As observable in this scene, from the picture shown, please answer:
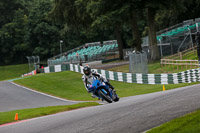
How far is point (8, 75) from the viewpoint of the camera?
65125mm

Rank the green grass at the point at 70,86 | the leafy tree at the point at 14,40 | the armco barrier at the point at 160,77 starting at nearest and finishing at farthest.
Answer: the armco barrier at the point at 160,77
the green grass at the point at 70,86
the leafy tree at the point at 14,40

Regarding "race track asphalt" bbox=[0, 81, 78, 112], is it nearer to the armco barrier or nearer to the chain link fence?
the armco barrier

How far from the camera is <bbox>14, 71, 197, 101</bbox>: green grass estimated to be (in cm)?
2403

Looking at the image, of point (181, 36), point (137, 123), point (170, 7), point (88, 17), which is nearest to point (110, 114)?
point (137, 123)

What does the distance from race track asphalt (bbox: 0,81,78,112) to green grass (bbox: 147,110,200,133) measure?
13463mm

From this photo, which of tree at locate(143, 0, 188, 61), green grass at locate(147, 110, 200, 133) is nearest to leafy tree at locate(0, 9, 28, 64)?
tree at locate(143, 0, 188, 61)

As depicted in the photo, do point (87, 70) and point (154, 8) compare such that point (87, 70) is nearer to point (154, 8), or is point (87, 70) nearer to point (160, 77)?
point (160, 77)

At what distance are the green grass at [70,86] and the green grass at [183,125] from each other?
14.3 meters

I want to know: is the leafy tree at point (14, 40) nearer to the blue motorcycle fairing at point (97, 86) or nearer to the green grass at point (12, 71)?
the green grass at point (12, 71)

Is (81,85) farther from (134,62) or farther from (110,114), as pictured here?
(110,114)

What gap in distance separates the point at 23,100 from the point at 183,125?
1754 cm

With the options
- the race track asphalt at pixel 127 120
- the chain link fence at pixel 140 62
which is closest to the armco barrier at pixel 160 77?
the chain link fence at pixel 140 62

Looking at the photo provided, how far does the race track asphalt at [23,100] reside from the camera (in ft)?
69.4

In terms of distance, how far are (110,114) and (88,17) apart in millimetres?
37366
